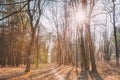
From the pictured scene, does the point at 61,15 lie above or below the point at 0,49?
above

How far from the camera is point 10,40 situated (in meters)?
38.5

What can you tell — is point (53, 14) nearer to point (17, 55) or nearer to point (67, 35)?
point (67, 35)

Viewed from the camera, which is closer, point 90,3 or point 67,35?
point 90,3

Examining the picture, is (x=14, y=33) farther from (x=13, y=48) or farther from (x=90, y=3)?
(x=90, y=3)

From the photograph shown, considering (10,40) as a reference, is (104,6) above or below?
above

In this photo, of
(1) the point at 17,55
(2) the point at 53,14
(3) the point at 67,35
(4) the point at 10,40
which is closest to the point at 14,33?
(4) the point at 10,40

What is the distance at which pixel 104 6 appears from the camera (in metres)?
32.9

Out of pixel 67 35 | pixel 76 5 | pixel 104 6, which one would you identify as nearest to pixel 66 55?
pixel 67 35

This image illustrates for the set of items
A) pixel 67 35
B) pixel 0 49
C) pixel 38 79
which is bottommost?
pixel 38 79

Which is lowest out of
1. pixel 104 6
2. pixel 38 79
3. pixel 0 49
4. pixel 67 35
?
pixel 38 79

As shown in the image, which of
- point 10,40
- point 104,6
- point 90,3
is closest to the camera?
point 90,3

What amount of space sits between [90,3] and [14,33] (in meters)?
21.7

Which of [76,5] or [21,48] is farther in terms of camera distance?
[21,48]

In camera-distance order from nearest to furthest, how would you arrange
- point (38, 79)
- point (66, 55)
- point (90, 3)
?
point (38, 79) → point (90, 3) → point (66, 55)
